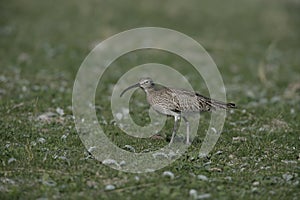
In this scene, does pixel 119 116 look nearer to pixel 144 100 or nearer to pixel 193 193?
pixel 144 100

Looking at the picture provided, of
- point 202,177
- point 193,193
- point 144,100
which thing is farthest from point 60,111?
point 193,193

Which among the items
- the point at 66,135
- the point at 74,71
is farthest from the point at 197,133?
the point at 74,71

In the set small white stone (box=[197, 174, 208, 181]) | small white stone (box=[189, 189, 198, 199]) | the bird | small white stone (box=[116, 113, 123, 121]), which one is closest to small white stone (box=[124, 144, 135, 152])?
the bird

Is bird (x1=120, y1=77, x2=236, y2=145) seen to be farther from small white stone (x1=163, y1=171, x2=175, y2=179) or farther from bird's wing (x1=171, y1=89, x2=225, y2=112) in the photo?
small white stone (x1=163, y1=171, x2=175, y2=179)

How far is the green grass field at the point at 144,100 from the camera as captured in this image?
9.00 meters

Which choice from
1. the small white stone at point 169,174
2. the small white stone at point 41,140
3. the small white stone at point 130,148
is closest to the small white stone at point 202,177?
the small white stone at point 169,174

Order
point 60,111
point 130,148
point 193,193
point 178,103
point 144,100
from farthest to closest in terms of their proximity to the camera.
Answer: point 144,100 → point 60,111 → point 178,103 → point 130,148 → point 193,193

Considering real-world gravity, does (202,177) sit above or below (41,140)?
below

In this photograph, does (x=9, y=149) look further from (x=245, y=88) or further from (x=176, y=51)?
(x=176, y=51)

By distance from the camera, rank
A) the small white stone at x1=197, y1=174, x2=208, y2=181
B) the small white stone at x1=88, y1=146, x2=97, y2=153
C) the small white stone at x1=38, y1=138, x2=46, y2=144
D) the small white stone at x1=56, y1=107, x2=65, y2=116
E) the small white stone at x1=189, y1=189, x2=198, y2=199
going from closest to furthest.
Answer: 1. the small white stone at x1=189, y1=189, x2=198, y2=199
2. the small white stone at x1=197, y1=174, x2=208, y2=181
3. the small white stone at x1=88, y1=146, x2=97, y2=153
4. the small white stone at x1=38, y1=138, x2=46, y2=144
5. the small white stone at x1=56, y1=107, x2=65, y2=116

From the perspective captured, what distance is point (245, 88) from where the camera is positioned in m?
19.4

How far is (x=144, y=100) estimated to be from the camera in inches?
661

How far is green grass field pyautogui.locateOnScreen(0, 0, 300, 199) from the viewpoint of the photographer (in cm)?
900

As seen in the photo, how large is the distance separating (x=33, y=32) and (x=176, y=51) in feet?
23.8
